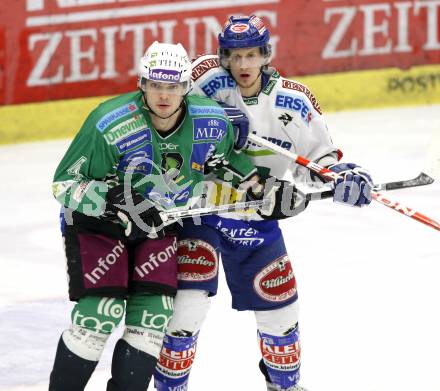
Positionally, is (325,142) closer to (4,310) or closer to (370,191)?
(370,191)

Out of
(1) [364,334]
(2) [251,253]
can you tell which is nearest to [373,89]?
(1) [364,334]

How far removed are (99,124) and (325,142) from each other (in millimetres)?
982

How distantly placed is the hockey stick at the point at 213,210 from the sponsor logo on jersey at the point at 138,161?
0.17 m

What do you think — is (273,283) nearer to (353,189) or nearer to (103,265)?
(353,189)

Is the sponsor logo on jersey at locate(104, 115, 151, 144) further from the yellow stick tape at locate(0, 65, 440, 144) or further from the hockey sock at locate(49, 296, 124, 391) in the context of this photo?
the yellow stick tape at locate(0, 65, 440, 144)

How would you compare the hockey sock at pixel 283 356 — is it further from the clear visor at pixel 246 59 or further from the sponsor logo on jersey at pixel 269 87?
the clear visor at pixel 246 59

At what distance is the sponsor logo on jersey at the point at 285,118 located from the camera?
16.5ft

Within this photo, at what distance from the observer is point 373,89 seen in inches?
415

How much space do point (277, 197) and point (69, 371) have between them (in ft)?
3.36

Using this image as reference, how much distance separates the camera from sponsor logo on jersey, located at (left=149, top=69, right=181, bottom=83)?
450 centimetres

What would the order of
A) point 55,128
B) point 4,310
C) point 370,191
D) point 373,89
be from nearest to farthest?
point 370,191
point 4,310
point 55,128
point 373,89

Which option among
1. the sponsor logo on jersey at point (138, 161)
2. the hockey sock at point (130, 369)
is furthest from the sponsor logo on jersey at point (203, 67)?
the hockey sock at point (130, 369)

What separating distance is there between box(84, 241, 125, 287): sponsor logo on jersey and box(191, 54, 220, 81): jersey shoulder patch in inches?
33.1

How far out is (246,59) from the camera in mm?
4918
